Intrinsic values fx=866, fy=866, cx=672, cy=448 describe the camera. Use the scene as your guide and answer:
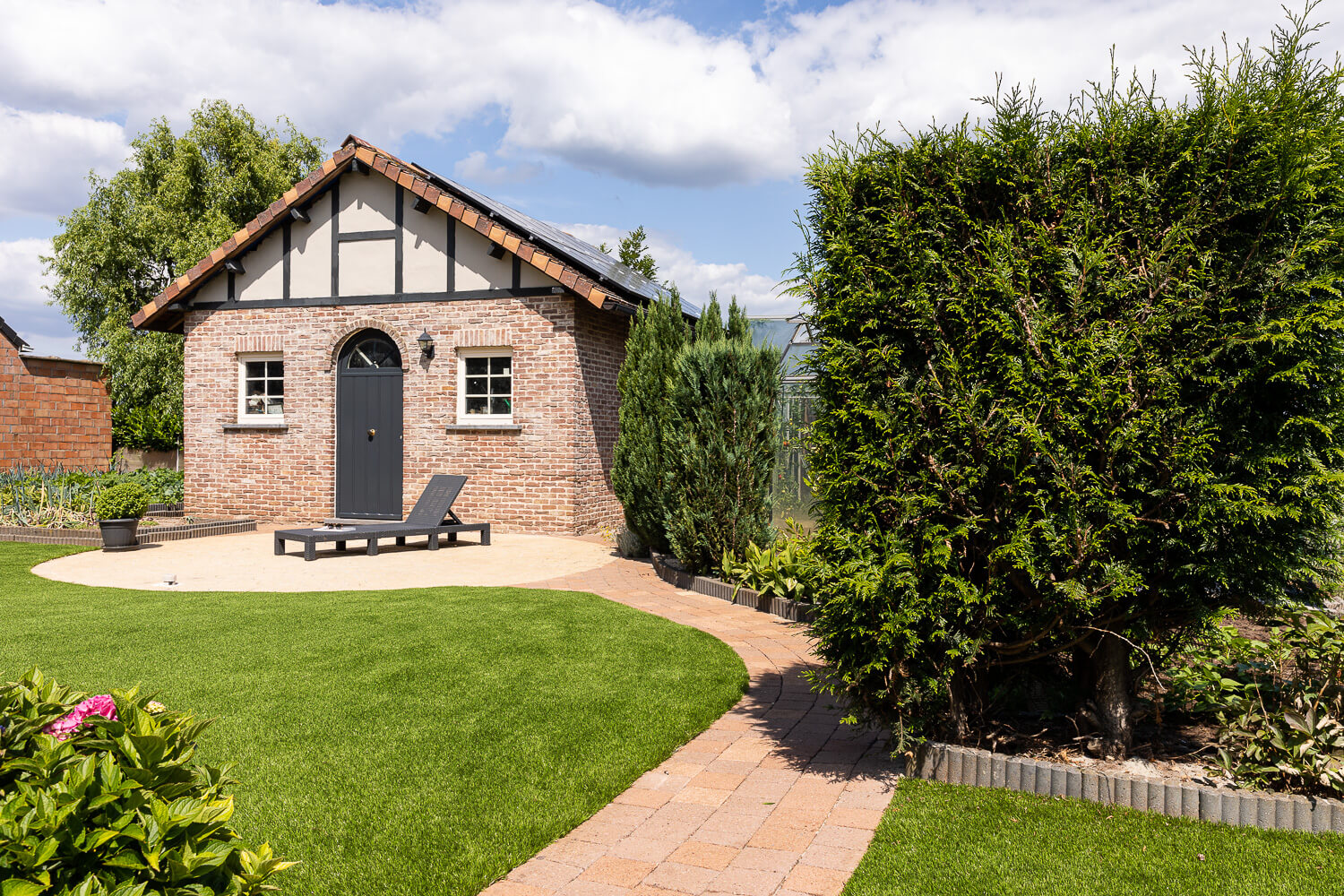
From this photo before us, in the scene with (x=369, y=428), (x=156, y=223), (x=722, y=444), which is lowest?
(x=722, y=444)

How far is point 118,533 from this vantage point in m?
11.4

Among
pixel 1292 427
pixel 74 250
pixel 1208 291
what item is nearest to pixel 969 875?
pixel 1292 427

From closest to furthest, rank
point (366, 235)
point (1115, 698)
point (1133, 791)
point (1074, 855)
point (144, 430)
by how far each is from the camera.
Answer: point (1074, 855)
point (1133, 791)
point (1115, 698)
point (366, 235)
point (144, 430)

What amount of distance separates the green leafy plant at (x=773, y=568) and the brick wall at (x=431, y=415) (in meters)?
5.13

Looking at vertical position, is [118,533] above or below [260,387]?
below

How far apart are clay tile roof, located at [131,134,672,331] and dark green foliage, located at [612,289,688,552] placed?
1.97 metres

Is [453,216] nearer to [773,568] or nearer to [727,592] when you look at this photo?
[727,592]

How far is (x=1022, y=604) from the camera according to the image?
381 cm

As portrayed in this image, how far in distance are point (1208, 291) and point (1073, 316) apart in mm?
519

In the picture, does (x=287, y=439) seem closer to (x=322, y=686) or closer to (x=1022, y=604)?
(x=322, y=686)

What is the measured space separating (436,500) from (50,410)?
11.1m

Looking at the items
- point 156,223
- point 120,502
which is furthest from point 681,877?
point 156,223

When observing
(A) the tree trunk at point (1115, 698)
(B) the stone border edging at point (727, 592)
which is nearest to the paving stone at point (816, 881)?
(A) the tree trunk at point (1115, 698)

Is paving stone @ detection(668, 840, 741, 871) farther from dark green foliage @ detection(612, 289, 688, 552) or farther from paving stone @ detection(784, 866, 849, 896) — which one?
dark green foliage @ detection(612, 289, 688, 552)
